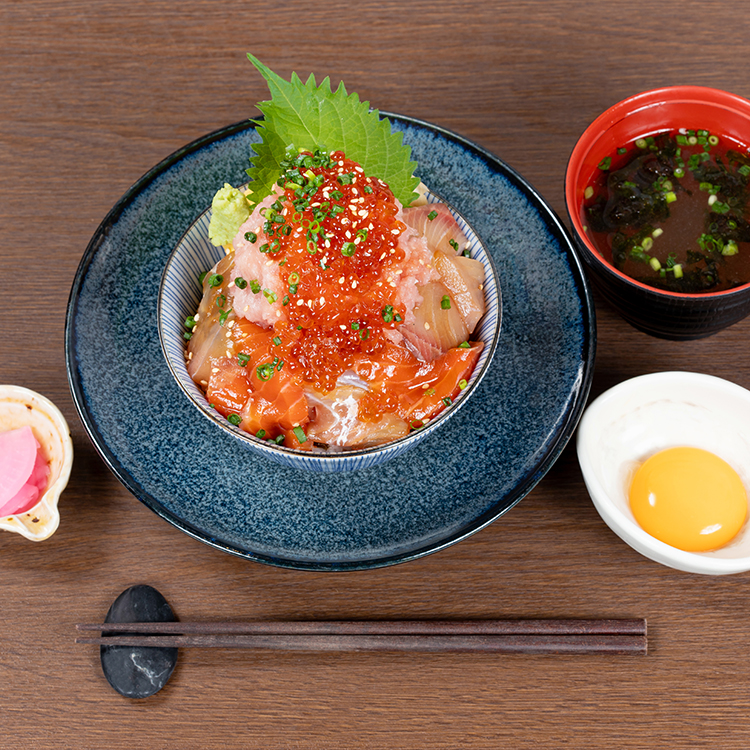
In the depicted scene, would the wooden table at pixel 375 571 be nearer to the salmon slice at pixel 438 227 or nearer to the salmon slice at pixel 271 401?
the salmon slice at pixel 271 401

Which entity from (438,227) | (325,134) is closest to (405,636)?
(438,227)

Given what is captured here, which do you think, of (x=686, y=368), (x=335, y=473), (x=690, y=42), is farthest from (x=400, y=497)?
(x=690, y=42)

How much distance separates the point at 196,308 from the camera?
8.71 feet

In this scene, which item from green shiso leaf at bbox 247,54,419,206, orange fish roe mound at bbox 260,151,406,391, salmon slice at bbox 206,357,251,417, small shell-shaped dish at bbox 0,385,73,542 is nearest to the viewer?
orange fish roe mound at bbox 260,151,406,391

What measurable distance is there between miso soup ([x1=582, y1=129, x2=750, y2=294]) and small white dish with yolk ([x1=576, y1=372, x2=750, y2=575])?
39cm

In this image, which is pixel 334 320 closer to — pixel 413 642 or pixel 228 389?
pixel 228 389

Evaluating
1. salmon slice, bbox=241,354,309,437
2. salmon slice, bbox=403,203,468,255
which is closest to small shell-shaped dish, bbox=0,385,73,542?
salmon slice, bbox=241,354,309,437

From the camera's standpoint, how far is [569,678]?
252cm

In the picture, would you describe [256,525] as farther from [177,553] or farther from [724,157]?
[724,157]

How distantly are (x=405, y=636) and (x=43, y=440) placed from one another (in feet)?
5.27

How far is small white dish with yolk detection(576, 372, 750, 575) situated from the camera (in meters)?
2.52

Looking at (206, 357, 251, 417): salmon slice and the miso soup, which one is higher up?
the miso soup

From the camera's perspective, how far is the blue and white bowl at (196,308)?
2213 mm

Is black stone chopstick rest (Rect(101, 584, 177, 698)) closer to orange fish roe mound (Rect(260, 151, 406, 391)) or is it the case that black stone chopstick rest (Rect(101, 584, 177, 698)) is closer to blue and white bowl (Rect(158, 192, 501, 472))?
blue and white bowl (Rect(158, 192, 501, 472))
